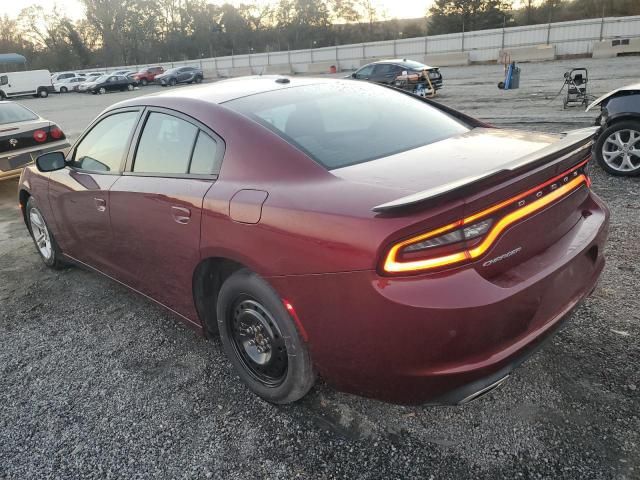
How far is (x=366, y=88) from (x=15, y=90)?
43352mm

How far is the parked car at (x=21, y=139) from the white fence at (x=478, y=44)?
31246mm

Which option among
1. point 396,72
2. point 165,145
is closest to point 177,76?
point 396,72

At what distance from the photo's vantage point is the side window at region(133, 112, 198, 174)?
9.29ft

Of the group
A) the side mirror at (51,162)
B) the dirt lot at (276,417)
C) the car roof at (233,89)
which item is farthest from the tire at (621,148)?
the side mirror at (51,162)

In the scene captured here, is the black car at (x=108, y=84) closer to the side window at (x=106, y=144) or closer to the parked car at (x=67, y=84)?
the parked car at (x=67, y=84)

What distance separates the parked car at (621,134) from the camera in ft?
18.9

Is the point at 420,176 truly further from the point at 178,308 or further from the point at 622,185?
the point at 622,185

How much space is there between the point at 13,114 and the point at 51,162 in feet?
18.3

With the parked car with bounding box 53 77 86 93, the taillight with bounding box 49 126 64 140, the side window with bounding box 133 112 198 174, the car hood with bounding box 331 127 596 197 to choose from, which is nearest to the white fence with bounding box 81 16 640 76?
the parked car with bounding box 53 77 86 93

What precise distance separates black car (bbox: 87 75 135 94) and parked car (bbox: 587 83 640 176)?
128 feet

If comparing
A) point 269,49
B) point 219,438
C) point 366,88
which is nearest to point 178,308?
point 219,438

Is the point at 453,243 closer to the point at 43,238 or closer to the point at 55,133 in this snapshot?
the point at 43,238

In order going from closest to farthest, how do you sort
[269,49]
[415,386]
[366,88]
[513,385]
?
[415,386]
[513,385]
[366,88]
[269,49]

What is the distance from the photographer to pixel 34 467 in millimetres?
2359
